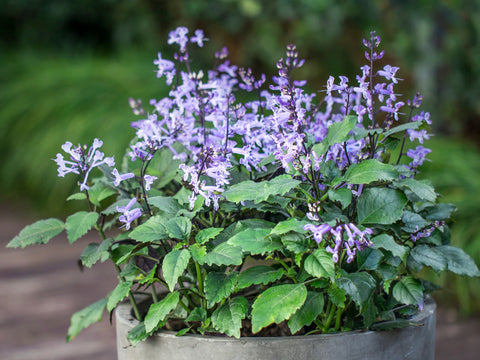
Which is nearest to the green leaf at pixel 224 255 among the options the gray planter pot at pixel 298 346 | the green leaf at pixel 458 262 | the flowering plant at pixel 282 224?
the flowering plant at pixel 282 224

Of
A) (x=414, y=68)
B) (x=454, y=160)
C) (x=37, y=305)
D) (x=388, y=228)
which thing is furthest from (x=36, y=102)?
(x=388, y=228)

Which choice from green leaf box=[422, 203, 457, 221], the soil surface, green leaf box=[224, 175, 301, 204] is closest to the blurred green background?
the soil surface

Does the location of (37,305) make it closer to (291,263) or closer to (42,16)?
(291,263)

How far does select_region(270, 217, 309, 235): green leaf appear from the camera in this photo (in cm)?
81

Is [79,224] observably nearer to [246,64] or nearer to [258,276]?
[258,276]

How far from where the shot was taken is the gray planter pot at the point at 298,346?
2.70ft

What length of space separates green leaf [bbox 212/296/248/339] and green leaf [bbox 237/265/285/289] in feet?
0.11

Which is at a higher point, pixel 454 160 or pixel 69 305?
pixel 454 160

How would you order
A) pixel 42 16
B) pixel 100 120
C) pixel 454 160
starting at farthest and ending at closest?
pixel 42 16 < pixel 100 120 < pixel 454 160

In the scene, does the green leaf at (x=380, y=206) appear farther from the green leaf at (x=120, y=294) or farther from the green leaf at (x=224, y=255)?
the green leaf at (x=120, y=294)

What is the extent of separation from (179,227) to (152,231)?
0.13 ft

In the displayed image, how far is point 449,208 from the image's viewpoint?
1008 millimetres

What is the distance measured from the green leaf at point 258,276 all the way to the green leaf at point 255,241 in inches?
1.8

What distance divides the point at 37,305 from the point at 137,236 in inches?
95.7
